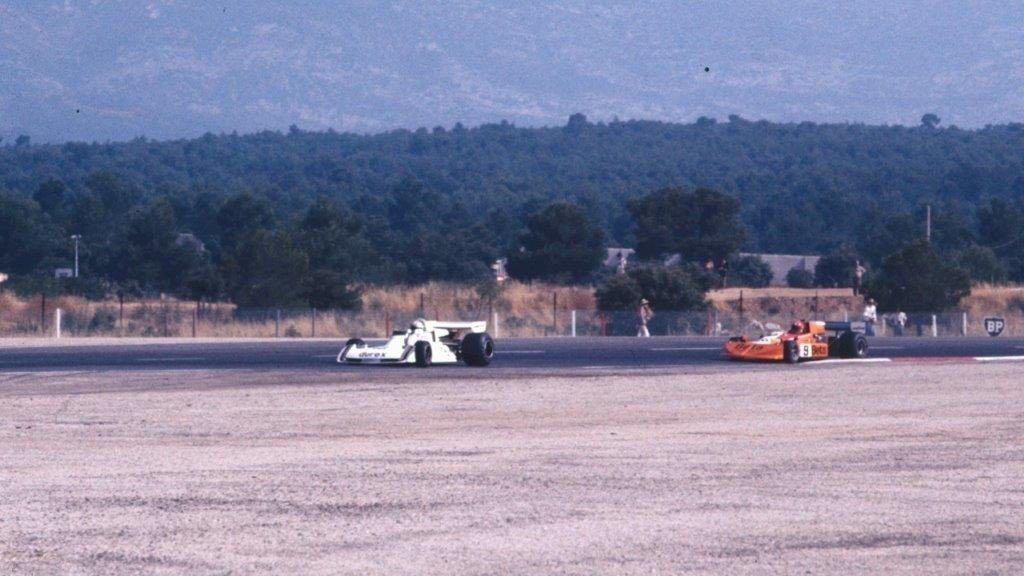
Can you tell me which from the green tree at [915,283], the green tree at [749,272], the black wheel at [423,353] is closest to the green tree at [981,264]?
the green tree at [749,272]

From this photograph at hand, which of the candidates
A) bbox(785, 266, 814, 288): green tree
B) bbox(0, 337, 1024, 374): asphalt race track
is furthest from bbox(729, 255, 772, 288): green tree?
bbox(0, 337, 1024, 374): asphalt race track

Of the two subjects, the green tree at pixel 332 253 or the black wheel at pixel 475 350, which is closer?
the black wheel at pixel 475 350

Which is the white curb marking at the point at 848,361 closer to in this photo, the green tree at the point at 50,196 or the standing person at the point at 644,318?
the standing person at the point at 644,318

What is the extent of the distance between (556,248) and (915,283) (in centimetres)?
2347

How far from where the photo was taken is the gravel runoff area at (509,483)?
34.7 feet

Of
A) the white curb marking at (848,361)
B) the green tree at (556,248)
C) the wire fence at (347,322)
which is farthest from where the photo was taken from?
the green tree at (556,248)

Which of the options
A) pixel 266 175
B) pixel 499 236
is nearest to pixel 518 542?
pixel 499 236

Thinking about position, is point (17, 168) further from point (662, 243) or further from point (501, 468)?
point (501, 468)

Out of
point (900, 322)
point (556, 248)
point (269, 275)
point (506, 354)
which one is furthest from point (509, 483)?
point (556, 248)

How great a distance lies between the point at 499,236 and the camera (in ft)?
339

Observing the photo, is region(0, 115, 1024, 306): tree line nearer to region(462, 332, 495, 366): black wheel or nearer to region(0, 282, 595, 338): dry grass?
region(0, 282, 595, 338): dry grass

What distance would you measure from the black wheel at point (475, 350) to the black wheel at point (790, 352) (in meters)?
6.85

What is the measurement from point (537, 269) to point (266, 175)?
9109 centimetres

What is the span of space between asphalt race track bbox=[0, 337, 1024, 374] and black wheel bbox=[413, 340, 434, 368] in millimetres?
390
